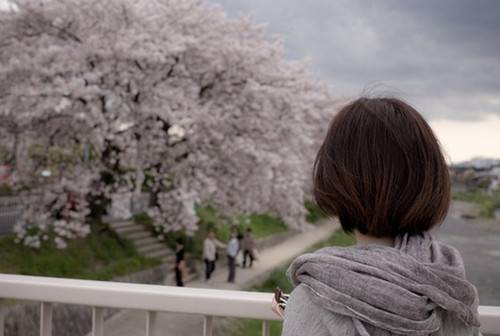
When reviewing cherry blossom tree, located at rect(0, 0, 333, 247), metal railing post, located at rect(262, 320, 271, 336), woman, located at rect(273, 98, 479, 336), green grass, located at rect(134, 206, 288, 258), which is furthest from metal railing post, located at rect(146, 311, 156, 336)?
green grass, located at rect(134, 206, 288, 258)

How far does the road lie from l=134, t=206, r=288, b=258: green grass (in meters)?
5.26

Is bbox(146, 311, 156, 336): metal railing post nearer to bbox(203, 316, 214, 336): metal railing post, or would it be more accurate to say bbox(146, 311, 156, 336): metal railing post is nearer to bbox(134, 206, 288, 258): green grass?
bbox(203, 316, 214, 336): metal railing post

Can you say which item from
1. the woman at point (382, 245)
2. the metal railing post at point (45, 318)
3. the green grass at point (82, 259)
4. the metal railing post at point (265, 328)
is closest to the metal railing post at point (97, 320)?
the metal railing post at point (45, 318)

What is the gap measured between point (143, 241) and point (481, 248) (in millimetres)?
14084

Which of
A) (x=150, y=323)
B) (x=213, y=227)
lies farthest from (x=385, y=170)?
(x=213, y=227)

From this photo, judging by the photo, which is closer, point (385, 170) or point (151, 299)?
point (385, 170)

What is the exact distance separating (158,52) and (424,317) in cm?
764

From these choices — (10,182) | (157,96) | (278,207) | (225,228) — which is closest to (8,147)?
(10,182)

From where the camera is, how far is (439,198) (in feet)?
2.88

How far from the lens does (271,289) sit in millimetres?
10656

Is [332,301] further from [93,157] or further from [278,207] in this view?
[278,207]

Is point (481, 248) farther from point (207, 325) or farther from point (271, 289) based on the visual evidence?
point (207, 325)

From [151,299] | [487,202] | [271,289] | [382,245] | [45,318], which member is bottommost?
[271,289]

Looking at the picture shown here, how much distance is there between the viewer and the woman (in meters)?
0.78
